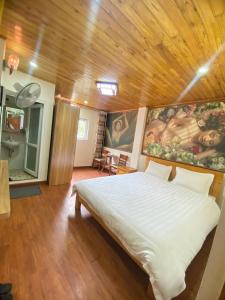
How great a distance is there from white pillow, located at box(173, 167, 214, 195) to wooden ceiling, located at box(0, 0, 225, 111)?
157 centimetres

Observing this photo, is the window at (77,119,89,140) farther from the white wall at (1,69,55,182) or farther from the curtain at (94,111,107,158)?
the white wall at (1,69,55,182)

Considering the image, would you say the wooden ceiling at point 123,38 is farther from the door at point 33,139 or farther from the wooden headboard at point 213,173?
the wooden headboard at point 213,173

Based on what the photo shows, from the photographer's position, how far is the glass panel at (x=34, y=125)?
3.80 metres

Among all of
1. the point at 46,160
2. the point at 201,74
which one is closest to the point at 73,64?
the point at 201,74

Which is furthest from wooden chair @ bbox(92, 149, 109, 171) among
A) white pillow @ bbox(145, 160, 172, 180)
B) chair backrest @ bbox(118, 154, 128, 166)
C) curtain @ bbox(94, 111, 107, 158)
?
white pillow @ bbox(145, 160, 172, 180)

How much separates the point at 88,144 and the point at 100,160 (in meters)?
0.80

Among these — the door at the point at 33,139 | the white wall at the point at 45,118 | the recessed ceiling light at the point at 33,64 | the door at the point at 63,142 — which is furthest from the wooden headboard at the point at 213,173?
the recessed ceiling light at the point at 33,64

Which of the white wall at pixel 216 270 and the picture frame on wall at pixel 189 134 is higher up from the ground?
the picture frame on wall at pixel 189 134

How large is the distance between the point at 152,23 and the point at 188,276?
2.64 m

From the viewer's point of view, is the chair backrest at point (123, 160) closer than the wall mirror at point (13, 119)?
No

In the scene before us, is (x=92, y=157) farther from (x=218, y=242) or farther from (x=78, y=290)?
(x=218, y=242)

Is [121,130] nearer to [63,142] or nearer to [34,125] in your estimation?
[63,142]

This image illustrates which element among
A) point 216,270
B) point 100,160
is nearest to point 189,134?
point 216,270

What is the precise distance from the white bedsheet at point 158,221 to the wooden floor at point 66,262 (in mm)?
378
